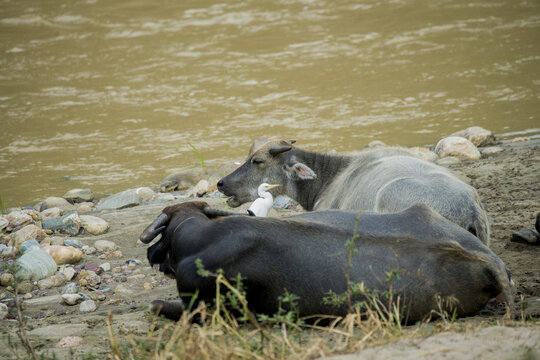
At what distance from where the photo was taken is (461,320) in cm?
414

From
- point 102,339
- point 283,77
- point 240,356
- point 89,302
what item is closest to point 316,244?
point 240,356

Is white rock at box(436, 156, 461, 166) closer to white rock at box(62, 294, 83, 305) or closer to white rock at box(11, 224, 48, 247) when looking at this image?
white rock at box(11, 224, 48, 247)

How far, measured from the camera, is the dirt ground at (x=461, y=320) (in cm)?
329

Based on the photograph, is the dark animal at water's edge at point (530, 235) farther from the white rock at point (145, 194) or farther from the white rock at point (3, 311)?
the white rock at point (145, 194)

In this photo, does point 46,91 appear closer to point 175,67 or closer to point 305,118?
point 175,67

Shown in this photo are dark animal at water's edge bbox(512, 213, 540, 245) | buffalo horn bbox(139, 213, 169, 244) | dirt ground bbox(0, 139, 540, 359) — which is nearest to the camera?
dirt ground bbox(0, 139, 540, 359)

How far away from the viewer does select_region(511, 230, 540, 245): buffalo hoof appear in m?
5.99

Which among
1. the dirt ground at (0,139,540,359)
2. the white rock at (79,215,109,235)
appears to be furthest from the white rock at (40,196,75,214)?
the white rock at (79,215,109,235)

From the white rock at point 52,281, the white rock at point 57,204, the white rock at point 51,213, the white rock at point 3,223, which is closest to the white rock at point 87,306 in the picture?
the white rock at point 52,281

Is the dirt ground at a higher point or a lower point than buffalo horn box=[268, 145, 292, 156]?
lower

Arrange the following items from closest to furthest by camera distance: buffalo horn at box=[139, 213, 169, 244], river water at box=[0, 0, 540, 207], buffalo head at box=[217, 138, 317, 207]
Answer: buffalo horn at box=[139, 213, 169, 244] → buffalo head at box=[217, 138, 317, 207] → river water at box=[0, 0, 540, 207]

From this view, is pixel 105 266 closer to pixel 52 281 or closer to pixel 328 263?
pixel 52 281

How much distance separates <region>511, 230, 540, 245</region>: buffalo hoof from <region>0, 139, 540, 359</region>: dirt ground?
1.8 inches

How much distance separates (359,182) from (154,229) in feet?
8.77
